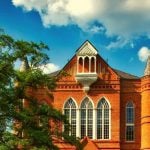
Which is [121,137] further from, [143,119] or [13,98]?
[13,98]

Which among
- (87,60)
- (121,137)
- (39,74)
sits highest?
(87,60)

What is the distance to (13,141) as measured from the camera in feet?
96.5

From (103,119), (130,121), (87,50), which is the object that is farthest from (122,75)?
(103,119)

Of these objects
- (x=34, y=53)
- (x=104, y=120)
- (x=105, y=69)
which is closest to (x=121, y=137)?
(x=104, y=120)

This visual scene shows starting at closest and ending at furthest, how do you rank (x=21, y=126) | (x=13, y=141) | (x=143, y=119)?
(x=13, y=141) → (x=21, y=126) → (x=143, y=119)

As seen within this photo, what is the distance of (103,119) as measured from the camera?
5738 cm

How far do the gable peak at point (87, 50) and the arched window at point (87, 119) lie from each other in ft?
14.7

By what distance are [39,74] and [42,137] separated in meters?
3.51

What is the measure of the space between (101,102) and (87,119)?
2101 millimetres

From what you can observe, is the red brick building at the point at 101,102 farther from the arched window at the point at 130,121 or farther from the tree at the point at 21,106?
the tree at the point at 21,106

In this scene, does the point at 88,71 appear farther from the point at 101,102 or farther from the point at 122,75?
the point at 122,75

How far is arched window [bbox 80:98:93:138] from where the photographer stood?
188 ft

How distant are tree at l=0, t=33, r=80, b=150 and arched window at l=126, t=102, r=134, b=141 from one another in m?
24.9

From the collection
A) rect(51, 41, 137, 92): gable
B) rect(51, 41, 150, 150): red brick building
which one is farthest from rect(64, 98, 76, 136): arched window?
rect(51, 41, 137, 92): gable
